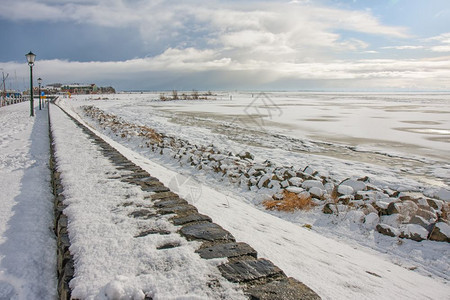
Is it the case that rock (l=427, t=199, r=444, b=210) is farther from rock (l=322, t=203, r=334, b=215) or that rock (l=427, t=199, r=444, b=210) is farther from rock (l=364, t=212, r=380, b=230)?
rock (l=322, t=203, r=334, b=215)

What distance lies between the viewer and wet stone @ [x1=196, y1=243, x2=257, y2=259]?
86.1 inches

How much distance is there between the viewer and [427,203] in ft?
15.7

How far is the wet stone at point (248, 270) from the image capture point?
193cm

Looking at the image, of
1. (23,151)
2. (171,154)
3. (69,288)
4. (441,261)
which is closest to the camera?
(69,288)

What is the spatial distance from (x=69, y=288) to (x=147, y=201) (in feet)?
4.72

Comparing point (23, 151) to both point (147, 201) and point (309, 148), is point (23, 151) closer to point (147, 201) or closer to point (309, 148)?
point (147, 201)

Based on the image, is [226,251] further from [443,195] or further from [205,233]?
[443,195]

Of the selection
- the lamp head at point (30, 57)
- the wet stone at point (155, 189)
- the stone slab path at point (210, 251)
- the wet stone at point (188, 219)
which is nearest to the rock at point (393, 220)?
the stone slab path at point (210, 251)

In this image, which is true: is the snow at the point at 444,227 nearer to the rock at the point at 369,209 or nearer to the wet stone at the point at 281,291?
the rock at the point at 369,209

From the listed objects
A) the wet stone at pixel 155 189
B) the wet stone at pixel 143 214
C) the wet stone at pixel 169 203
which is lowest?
the wet stone at pixel 143 214

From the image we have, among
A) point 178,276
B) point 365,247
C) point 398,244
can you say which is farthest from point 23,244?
point 398,244

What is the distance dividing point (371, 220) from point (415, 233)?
57 centimetres

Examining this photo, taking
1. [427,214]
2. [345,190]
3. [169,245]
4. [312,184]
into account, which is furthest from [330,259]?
[312,184]

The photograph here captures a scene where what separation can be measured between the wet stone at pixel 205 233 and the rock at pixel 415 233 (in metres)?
2.89
